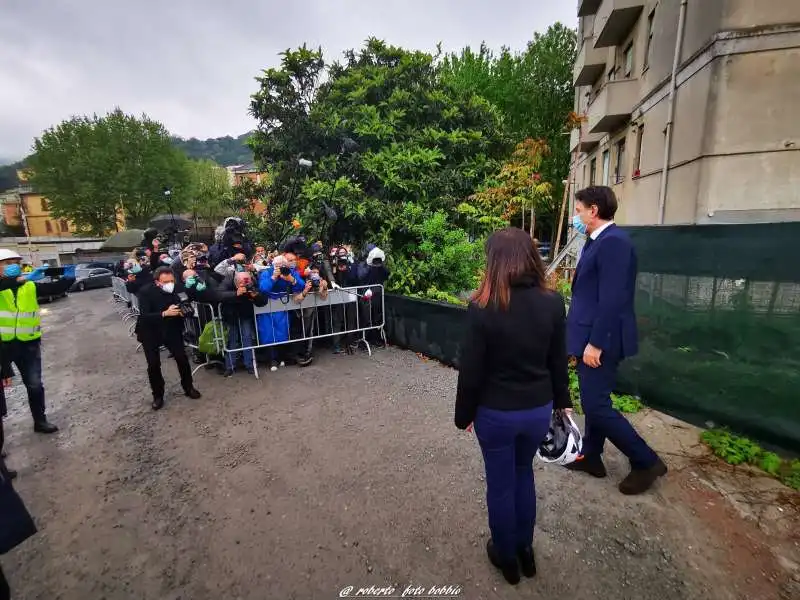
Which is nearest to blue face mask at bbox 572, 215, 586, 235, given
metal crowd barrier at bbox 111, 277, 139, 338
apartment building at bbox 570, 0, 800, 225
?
apartment building at bbox 570, 0, 800, 225

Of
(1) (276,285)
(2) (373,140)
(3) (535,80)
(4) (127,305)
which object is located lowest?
(4) (127,305)

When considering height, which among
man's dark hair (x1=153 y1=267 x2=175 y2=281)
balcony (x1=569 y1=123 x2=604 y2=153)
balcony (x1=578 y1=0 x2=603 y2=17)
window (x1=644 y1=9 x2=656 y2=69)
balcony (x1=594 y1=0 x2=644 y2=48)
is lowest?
man's dark hair (x1=153 y1=267 x2=175 y2=281)

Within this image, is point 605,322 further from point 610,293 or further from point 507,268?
point 507,268

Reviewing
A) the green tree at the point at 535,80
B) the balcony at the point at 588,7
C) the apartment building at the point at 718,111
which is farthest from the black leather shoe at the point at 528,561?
the green tree at the point at 535,80

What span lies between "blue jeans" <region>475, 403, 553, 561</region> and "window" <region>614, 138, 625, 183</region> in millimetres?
14261

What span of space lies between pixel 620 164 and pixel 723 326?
42.1 feet

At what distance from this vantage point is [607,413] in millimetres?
2848

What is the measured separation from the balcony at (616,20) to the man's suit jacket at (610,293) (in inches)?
539

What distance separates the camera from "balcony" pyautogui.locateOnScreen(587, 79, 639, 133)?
1213cm

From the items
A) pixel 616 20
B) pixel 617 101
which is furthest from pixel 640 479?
pixel 616 20

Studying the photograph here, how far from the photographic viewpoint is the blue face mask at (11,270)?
4012mm

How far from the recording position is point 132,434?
14.3ft

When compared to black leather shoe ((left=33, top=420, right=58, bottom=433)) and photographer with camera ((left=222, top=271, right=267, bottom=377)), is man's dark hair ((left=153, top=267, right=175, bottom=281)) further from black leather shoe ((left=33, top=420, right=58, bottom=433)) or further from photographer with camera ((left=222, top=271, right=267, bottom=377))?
black leather shoe ((left=33, top=420, right=58, bottom=433))

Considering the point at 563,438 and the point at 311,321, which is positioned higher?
the point at 563,438
